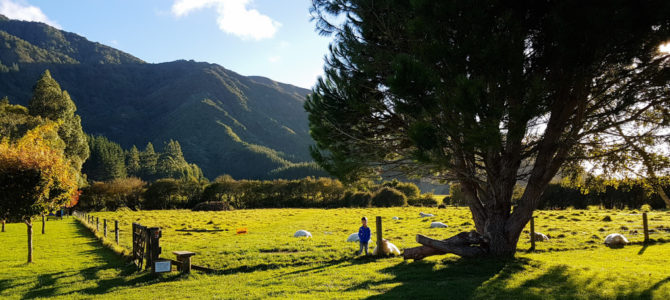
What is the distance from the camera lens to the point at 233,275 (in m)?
11.5

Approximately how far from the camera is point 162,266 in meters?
11.2

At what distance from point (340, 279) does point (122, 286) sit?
5929mm

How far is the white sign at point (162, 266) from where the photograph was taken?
36.4 feet

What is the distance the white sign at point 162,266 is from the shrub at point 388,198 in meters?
45.8

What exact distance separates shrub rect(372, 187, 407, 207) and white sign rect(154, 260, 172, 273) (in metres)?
45.8

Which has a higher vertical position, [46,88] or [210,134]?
[210,134]

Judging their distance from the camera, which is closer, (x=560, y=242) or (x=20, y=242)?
(x=560, y=242)

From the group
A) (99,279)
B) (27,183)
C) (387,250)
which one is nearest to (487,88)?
(387,250)

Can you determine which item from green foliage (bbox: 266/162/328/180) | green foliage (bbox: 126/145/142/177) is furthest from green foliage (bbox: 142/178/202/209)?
green foliage (bbox: 266/162/328/180)

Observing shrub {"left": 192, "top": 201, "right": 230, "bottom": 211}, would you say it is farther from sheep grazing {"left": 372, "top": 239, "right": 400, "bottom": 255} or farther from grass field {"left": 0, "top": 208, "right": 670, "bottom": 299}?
sheep grazing {"left": 372, "top": 239, "right": 400, "bottom": 255}

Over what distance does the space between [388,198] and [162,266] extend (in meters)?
46.4

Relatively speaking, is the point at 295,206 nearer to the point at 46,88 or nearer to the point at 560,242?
the point at 46,88

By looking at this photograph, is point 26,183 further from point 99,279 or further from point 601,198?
point 601,198

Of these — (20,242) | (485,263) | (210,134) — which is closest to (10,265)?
(20,242)
